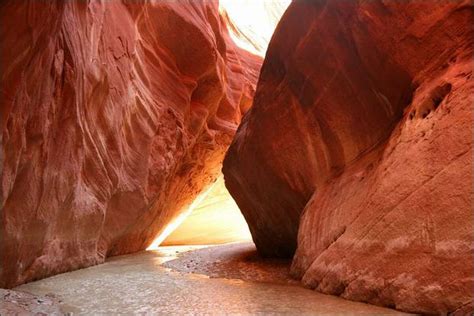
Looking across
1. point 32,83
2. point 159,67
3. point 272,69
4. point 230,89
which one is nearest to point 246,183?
point 272,69

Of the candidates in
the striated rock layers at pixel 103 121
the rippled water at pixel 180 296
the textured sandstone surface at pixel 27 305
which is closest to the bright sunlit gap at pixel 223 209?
the striated rock layers at pixel 103 121

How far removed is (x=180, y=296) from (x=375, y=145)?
366cm

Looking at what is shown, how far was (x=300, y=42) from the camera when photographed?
7895 millimetres

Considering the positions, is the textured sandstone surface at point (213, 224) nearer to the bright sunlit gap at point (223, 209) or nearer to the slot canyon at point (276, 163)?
the bright sunlit gap at point (223, 209)

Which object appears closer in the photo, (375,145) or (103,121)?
(375,145)

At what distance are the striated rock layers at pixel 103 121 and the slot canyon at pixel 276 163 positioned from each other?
4 centimetres

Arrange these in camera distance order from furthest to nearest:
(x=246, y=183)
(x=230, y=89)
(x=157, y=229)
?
1. (x=230, y=89)
2. (x=157, y=229)
3. (x=246, y=183)

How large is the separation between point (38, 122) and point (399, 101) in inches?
203

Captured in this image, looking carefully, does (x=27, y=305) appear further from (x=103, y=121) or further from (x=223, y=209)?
(x=223, y=209)

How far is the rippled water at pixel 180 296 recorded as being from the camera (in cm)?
458

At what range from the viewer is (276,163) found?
938cm

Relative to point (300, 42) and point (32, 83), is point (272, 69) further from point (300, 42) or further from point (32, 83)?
point (32, 83)

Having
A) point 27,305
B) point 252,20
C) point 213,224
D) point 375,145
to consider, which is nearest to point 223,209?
point 213,224

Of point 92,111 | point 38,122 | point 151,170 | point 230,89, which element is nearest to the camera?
point 38,122
